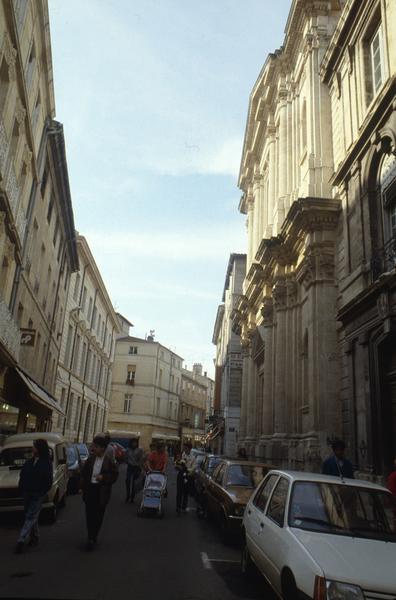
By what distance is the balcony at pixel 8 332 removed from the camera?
1470 centimetres

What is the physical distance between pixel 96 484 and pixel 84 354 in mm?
31968

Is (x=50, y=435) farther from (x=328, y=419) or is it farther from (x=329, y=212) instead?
(x=329, y=212)

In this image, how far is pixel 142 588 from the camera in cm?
609

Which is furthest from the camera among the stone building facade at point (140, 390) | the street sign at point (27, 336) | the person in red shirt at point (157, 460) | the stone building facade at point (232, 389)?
the stone building facade at point (140, 390)

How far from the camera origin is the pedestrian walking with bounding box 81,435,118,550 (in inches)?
319

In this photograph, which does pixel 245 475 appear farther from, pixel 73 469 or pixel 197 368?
pixel 197 368

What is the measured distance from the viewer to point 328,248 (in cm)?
1738

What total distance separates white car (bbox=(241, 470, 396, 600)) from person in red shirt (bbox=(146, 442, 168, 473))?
6.33 m

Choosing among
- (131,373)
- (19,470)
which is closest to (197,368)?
(131,373)

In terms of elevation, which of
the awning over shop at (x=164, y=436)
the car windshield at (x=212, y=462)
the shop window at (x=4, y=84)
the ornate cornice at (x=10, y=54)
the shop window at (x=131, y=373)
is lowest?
the car windshield at (x=212, y=462)

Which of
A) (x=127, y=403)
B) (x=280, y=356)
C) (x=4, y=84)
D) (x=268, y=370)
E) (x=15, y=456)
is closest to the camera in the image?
(x=15, y=456)

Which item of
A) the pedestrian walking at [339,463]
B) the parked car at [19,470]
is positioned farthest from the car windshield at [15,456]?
the pedestrian walking at [339,463]

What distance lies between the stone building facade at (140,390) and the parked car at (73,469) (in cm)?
4947

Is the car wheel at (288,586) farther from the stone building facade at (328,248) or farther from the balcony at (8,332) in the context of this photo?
the balcony at (8,332)
